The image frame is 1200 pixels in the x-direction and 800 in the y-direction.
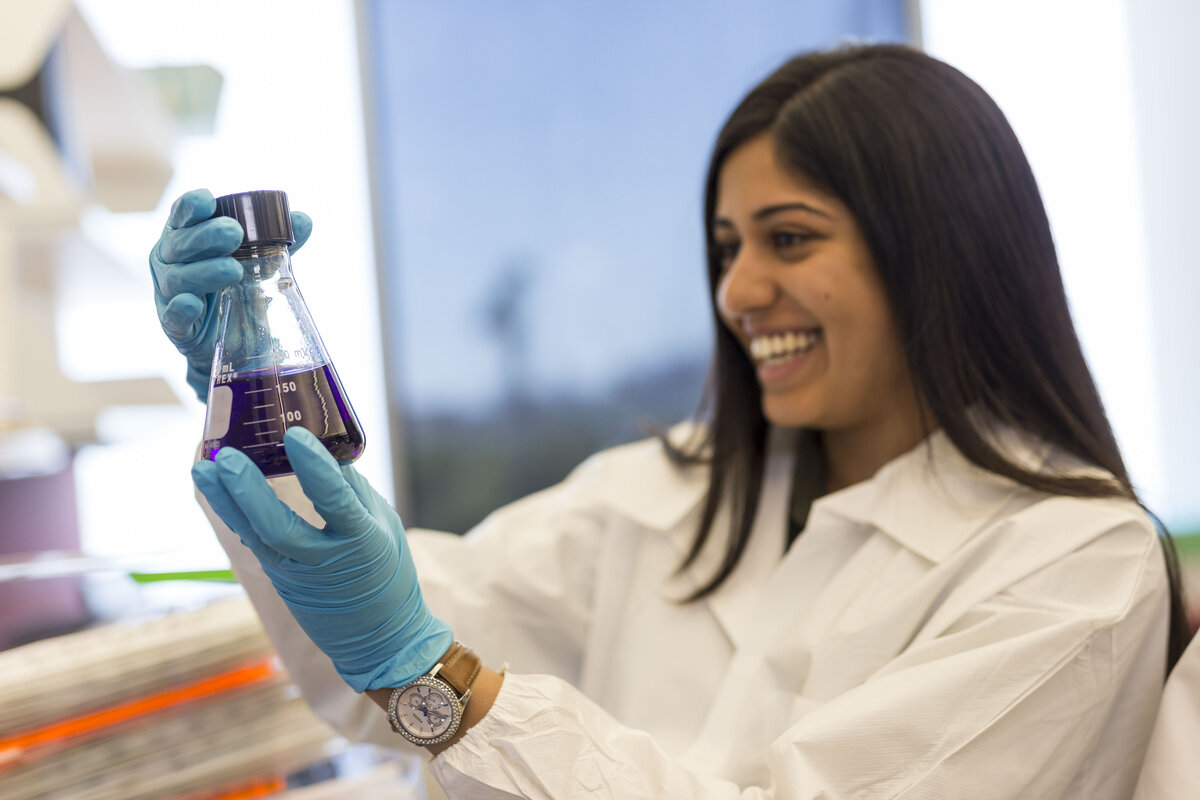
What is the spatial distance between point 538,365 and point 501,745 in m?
1.98

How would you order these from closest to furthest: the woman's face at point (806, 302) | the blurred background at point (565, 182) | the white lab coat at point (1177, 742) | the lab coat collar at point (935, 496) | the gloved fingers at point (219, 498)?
the gloved fingers at point (219, 498) < the white lab coat at point (1177, 742) < the lab coat collar at point (935, 496) < the woman's face at point (806, 302) < the blurred background at point (565, 182)

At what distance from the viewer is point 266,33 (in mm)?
2439

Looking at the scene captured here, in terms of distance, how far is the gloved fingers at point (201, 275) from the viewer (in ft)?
2.44

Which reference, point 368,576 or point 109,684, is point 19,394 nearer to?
point 109,684

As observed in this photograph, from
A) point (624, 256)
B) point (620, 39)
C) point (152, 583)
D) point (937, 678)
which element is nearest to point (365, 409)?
point (624, 256)

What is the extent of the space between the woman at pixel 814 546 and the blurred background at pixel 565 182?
126cm

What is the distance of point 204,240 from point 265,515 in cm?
23

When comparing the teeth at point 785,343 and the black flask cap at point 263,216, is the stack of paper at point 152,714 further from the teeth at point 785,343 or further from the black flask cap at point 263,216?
the teeth at point 785,343

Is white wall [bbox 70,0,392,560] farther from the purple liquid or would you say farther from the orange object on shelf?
the purple liquid

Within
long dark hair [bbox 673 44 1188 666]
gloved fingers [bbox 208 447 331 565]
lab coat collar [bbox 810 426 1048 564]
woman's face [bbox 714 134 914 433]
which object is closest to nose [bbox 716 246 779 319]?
woman's face [bbox 714 134 914 433]

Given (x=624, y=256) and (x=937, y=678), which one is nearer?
(x=937, y=678)

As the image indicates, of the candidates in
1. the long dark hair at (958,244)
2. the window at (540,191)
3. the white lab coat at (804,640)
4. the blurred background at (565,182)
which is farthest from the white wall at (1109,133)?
the white lab coat at (804,640)

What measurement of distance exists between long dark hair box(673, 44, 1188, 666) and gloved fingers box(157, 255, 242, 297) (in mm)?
741

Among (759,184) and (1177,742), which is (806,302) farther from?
(1177,742)
